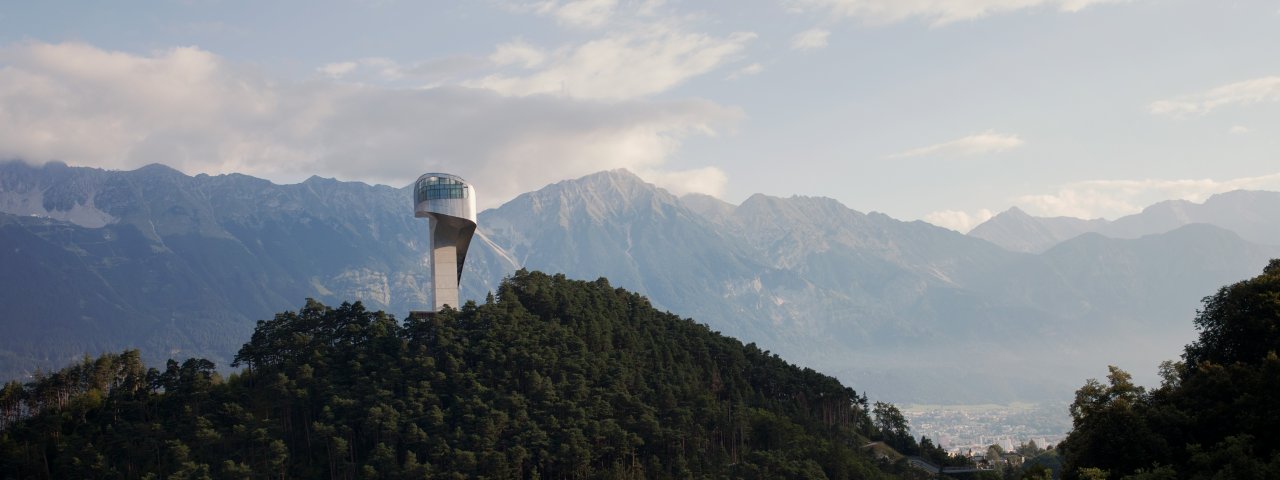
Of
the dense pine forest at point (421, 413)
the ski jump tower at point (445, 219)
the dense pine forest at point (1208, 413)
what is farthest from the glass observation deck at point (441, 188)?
the dense pine forest at point (1208, 413)

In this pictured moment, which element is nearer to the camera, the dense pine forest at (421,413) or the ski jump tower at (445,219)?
the dense pine forest at (421,413)

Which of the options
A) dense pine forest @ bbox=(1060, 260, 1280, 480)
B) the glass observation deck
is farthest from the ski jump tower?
dense pine forest @ bbox=(1060, 260, 1280, 480)

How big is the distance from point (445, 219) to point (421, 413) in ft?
85.9

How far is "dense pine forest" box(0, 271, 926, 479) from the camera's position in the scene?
8519 cm

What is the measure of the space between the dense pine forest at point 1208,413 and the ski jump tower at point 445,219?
6028cm

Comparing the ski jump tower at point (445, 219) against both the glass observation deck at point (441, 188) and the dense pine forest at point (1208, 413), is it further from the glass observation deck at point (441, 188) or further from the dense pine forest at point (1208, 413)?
the dense pine forest at point (1208, 413)

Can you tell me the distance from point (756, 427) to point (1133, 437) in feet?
150

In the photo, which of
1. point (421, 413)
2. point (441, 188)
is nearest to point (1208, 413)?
point (421, 413)

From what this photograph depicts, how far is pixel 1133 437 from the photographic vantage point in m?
59.6

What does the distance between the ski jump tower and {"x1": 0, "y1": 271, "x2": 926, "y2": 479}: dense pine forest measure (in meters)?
4.96

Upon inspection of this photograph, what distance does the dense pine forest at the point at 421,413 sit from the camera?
279ft

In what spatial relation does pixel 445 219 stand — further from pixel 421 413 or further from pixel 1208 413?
pixel 1208 413

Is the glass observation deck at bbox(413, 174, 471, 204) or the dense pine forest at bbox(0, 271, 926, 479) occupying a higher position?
the glass observation deck at bbox(413, 174, 471, 204)

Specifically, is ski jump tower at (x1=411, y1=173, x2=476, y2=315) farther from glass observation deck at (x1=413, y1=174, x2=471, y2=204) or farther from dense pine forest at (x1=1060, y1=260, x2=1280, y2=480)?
dense pine forest at (x1=1060, y1=260, x2=1280, y2=480)
